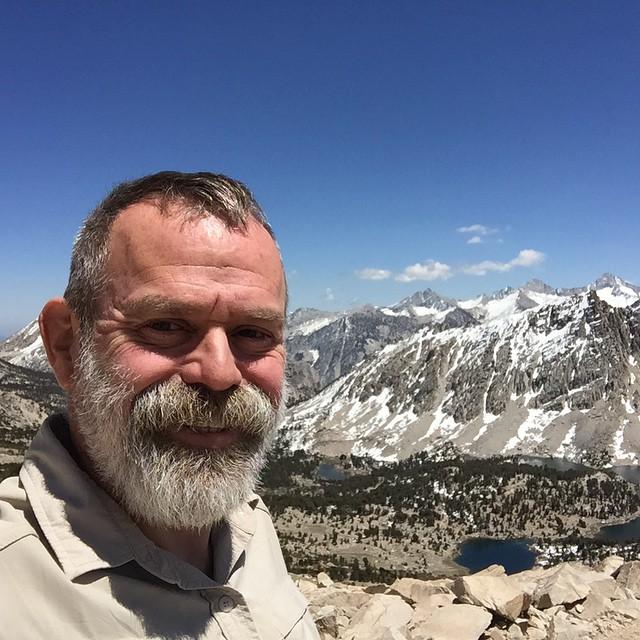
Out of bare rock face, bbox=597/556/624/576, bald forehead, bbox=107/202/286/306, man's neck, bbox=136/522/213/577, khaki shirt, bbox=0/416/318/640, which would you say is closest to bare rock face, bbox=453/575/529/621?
bare rock face, bbox=597/556/624/576

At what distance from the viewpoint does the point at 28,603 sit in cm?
278

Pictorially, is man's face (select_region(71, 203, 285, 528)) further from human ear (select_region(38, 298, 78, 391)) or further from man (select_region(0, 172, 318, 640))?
human ear (select_region(38, 298, 78, 391))

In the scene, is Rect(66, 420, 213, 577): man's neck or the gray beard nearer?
the gray beard

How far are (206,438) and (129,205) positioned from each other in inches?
Result: 70.0

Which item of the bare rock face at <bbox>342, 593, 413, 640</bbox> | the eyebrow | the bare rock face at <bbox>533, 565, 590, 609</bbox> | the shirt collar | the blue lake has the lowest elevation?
the blue lake

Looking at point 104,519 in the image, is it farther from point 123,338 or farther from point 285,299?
point 285,299

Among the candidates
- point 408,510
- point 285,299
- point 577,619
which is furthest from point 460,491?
point 285,299

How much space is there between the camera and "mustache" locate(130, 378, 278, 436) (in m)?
3.40

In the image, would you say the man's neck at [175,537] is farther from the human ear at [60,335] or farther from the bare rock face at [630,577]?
the bare rock face at [630,577]

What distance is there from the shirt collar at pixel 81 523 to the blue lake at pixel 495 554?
144 m

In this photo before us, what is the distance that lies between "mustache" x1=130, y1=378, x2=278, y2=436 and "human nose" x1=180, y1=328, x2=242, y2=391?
0.06 metres

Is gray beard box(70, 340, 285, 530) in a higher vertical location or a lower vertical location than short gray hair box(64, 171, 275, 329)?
lower

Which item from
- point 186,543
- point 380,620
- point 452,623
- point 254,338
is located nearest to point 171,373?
point 254,338

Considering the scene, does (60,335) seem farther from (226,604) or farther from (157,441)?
(226,604)
